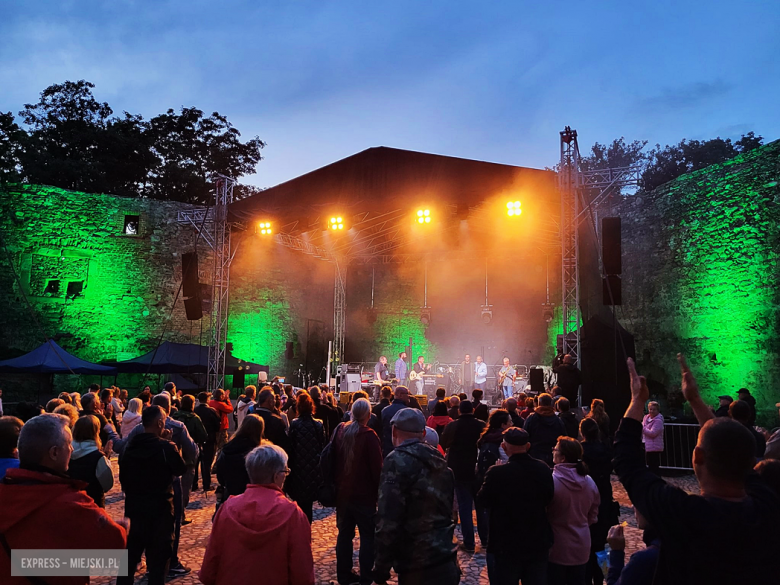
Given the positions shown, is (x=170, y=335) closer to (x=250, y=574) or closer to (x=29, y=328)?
(x=29, y=328)

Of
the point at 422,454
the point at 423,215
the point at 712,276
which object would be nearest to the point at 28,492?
the point at 422,454

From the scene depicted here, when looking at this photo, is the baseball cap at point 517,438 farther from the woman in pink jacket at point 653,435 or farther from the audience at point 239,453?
the woman in pink jacket at point 653,435

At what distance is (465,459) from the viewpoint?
5508mm

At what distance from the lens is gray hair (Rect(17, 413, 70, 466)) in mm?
2072

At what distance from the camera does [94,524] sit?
6.58ft

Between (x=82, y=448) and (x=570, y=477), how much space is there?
3123 mm

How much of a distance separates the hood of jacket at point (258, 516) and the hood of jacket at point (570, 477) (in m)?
1.77

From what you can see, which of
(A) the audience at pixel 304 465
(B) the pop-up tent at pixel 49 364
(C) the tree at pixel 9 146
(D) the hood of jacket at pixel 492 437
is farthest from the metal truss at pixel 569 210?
(C) the tree at pixel 9 146

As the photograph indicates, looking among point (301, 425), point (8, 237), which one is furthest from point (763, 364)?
point (8, 237)

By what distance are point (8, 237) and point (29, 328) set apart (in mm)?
3044

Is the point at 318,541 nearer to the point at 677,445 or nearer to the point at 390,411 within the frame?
the point at 390,411

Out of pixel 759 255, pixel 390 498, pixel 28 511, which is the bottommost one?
pixel 390 498

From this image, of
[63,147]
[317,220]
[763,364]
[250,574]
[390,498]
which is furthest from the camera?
[63,147]

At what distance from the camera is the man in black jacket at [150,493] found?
3.70 meters
